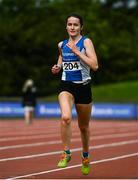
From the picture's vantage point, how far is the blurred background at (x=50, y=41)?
213 ft

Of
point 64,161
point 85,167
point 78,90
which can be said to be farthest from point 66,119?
point 85,167

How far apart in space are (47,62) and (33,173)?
188ft

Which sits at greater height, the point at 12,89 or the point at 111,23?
the point at 111,23

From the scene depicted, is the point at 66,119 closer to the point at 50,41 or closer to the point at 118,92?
the point at 118,92

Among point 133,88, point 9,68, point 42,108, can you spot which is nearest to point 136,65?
point 9,68

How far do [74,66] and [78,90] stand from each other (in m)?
0.32

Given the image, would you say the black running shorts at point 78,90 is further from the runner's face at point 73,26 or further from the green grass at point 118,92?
the green grass at point 118,92

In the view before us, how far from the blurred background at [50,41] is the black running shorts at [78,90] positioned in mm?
45001

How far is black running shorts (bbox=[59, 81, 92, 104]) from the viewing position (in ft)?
31.3

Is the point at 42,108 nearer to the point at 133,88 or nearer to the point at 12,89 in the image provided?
the point at 133,88

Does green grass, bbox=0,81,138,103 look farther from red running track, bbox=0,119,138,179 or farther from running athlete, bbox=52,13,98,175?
running athlete, bbox=52,13,98,175

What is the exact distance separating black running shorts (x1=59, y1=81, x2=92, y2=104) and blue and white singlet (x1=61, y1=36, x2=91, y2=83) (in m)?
0.06

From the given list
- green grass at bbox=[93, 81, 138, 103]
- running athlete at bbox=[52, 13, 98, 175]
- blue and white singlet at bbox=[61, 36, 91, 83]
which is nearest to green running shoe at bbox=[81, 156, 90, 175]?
running athlete at bbox=[52, 13, 98, 175]

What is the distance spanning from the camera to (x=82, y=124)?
979cm
